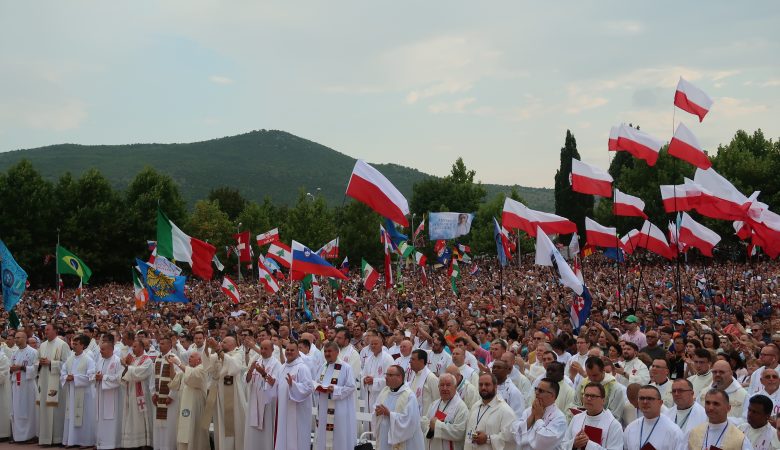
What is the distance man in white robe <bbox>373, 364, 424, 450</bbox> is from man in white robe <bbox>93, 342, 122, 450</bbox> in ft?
22.4

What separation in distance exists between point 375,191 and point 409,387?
223 inches

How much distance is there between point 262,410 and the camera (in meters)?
13.5

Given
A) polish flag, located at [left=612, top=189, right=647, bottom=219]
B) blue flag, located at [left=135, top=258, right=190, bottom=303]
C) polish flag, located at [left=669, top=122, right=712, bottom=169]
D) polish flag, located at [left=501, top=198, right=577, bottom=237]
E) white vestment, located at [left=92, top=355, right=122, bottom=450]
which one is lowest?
white vestment, located at [left=92, top=355, right=122, bottom=450]

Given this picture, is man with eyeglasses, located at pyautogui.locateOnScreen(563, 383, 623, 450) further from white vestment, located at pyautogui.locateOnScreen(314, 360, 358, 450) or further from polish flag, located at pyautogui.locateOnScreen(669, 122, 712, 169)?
polish flag, located at pyautogui.locateOnScreen(669, 122, 712, 169)

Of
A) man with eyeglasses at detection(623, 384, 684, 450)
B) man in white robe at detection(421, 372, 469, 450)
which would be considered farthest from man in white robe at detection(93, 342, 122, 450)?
man with eyeglasses at detection(623, 384, 684, 450)

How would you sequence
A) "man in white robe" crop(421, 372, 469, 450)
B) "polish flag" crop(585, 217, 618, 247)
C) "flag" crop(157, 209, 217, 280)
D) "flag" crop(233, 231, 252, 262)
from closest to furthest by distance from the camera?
"man in white robe" crop(421, 372, 469, 450) < "flag" crop(157, 209, 217, 280) < "polish flag" crop(585, 217, 618, 247) < "flag" crop(233, 231, 252, 262)

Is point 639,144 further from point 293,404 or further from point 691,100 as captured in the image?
point 293,404

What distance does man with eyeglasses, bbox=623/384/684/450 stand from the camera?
25.2ft

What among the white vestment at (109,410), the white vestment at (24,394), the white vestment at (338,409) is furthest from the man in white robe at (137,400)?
the white vestment at (338,409)

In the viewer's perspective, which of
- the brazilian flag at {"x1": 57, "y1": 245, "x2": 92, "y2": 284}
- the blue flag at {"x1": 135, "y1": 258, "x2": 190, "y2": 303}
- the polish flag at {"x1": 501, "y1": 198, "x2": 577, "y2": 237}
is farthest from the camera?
the brazilian flag at {"x1": 57, "y1": 245, "x2": 92, "y2": 284}

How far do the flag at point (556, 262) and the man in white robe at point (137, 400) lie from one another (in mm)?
8037

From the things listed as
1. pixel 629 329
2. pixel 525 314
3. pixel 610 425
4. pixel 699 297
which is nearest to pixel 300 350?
pixel 629 329

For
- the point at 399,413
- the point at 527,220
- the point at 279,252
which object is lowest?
the point at 399,413

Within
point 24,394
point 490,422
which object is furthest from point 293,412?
point 24,394
